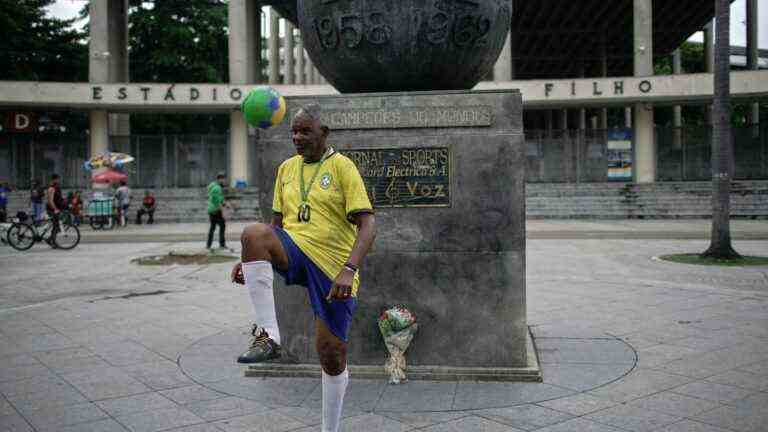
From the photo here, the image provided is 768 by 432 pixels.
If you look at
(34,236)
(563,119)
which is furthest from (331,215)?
(563,119)

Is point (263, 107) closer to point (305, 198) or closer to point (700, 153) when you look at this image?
point (305, 198)

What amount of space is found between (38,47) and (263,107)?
40375mm

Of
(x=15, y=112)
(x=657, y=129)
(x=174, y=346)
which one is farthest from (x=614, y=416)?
(x=15, y=112)

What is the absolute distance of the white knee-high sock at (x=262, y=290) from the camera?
360 cm

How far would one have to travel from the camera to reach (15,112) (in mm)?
33812

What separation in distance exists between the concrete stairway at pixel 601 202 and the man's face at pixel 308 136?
24362 millimetres

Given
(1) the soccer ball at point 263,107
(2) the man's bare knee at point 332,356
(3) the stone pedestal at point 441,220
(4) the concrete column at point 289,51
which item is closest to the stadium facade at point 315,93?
(4) the concrete column at point 289,51

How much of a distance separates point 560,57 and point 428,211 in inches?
1797

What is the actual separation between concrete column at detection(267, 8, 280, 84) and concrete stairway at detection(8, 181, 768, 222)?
15.5 meters

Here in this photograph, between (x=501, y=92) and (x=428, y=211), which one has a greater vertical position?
(x=501, y=92)

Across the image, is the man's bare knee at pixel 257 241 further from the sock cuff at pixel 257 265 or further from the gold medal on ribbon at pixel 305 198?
the gold medal on ribbon at pixel 305 198

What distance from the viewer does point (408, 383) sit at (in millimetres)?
4676

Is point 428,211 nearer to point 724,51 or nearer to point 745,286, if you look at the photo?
point 745,286

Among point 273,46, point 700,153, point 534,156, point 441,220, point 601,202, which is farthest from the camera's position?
point 273,46
